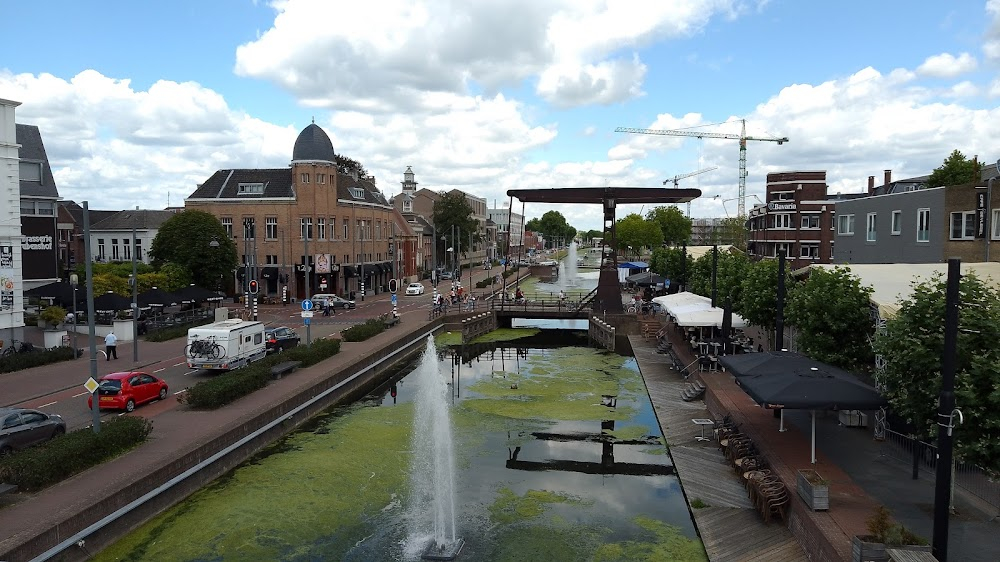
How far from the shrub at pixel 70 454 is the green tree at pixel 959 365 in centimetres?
1904

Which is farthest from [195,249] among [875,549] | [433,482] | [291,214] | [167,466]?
[875,549]

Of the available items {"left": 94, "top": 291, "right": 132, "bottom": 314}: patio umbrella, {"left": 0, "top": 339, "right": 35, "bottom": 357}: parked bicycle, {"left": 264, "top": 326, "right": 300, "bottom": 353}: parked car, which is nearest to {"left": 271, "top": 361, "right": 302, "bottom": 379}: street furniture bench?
{"left": 264, "top": 326, "right": 300, "bottom": 353}: parked car

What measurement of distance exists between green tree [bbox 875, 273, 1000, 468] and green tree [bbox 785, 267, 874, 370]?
18.7 ft

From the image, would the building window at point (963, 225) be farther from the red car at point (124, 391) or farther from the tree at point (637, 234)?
the tree at point (637, 234)

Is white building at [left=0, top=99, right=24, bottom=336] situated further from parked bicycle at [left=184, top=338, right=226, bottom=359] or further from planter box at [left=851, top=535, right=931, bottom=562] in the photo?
planter box at [left=851, top=535, right=931, bottom=562]

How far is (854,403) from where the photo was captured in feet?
54.2

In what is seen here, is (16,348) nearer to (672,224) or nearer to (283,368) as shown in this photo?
(283,368)

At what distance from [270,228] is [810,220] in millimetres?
56871

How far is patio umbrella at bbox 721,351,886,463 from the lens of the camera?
16547mm

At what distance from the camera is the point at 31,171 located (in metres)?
49.2

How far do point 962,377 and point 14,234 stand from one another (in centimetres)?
4243

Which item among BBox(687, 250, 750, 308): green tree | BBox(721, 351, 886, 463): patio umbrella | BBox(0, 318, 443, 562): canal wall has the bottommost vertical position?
BBox(0, 318, 443, 562): canal wall

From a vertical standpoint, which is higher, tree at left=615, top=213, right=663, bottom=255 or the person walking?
tree at left=615, top=213, right=663, bottom=255

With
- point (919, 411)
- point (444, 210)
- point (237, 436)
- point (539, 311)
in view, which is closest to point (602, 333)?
point (539, 311)
